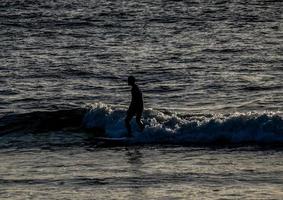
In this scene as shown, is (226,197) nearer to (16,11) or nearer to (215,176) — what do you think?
(215,176)

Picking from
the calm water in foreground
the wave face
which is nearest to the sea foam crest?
the wave face

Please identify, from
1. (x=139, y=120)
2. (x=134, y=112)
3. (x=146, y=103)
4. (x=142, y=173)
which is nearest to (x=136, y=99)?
(x=134, y=112)

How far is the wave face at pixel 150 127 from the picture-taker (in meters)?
23.9

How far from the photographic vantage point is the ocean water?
18516 millimetres

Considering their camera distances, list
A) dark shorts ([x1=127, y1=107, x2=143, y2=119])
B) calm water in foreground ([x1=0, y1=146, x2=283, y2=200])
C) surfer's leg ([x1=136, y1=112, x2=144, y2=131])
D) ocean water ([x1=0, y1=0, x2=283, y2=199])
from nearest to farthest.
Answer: calm water in foreground ([x1=0, y1=146, x2=283, y2=200]), ocean water ([x1=0, y1=0, x2=283, y2=199]), dark shorts ([x1=127, y1=107, x2=143, y2=119]), surfer's leg ([x1=136, y1=112, x2=144, y2=131])

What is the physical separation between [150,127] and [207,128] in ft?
5.36

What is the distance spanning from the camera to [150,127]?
24.8m

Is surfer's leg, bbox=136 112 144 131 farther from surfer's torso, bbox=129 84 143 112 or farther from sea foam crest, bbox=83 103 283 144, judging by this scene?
sea foam crest, bbox=83 103 283 144

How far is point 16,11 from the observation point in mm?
57250

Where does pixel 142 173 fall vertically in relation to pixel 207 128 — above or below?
above

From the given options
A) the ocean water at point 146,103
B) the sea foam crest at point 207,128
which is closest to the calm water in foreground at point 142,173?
the ocean water at point 146,103

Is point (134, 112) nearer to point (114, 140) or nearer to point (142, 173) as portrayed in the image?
point (114, 140)

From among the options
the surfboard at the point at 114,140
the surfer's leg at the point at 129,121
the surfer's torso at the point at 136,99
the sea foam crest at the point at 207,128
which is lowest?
the surfboard at the point at 114,140

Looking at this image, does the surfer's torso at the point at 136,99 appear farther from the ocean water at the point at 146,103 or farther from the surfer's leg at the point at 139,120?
the ocean water at the point at 146,103
